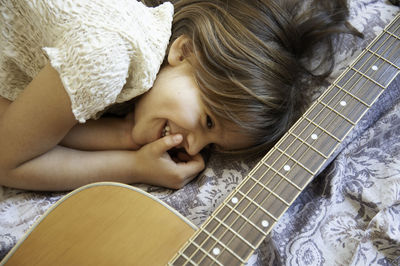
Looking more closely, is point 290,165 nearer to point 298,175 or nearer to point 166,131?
point 298,175

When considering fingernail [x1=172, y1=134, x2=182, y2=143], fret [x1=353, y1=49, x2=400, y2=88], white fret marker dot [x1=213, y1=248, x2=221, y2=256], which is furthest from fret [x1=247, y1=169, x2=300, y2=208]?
fret [x1=353, y1=49, x2=400, y2=88]

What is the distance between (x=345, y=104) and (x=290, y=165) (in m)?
0.19

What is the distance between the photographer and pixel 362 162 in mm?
844

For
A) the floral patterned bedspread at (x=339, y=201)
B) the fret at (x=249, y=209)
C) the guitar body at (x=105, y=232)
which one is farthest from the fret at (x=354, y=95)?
the guitar body at (x=105, y=232)

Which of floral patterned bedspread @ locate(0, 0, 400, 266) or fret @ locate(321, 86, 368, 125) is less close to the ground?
fret @ locate(321, 86, 368, 125)

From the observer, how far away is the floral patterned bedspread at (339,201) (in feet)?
2.37

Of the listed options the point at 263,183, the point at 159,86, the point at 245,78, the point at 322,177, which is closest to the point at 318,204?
the point at 322,177

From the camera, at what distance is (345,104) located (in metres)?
0.78

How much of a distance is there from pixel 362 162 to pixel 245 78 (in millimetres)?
316

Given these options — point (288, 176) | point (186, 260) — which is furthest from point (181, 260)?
point (288, 176)

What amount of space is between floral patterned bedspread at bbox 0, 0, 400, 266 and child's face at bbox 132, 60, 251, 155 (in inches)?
3.3

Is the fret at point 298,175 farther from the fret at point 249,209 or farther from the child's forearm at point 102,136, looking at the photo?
the child's forearm at point 102,136

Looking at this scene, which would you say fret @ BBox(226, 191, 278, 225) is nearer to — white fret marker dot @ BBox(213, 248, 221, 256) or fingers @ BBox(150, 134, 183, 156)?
white fret marker dot @ BBox(213, 248, 221, 256)

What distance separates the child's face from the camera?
79 centimetres
